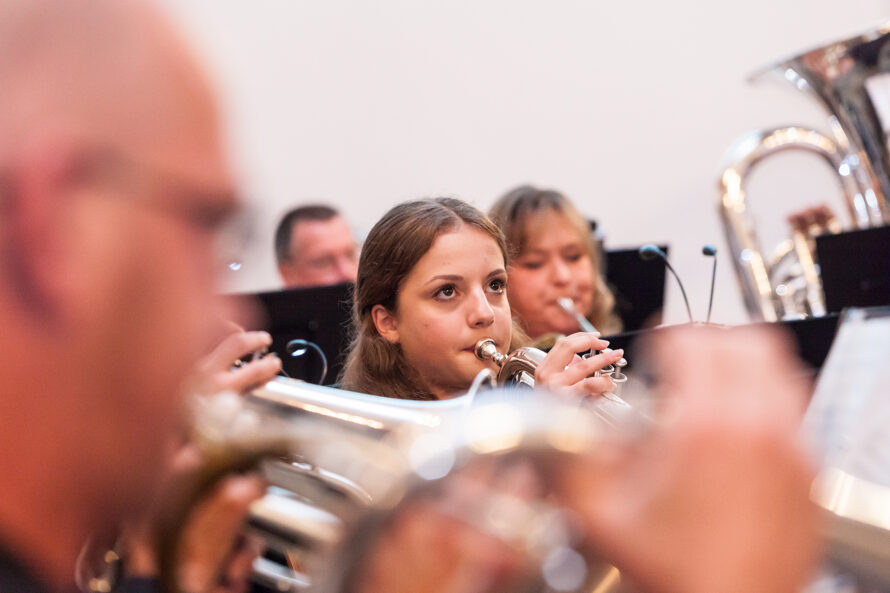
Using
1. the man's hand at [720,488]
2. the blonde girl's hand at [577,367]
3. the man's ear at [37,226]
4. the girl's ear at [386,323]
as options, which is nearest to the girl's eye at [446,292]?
the girl's ear at [386,323]

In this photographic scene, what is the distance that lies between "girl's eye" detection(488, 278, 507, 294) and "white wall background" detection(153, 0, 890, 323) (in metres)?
2.58

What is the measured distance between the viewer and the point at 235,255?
55 centimetres

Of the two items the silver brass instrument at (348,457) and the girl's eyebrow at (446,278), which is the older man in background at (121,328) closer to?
the silver brass instrument at (348,457)

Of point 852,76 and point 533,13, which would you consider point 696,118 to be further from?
point 852,76

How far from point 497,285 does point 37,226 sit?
143cm

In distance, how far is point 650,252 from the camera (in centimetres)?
266

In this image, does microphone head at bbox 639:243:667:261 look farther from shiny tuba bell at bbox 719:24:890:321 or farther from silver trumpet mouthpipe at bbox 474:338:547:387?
silver trumpet mouthpipe at bbox 474:338:547:387

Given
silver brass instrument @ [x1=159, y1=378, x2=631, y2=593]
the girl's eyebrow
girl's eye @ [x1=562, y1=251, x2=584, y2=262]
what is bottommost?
girl's eye @ [x1=562, y1=251, x2=584, y2=262]

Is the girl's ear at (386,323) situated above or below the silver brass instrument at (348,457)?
below

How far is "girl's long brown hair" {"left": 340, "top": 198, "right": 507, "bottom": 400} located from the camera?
1.86 m

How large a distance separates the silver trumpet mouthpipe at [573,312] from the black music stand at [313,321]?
1.90ft

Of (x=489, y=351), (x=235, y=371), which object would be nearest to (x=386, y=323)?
(x=489, y=351)

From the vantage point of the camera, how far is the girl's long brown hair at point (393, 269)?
1.86 m

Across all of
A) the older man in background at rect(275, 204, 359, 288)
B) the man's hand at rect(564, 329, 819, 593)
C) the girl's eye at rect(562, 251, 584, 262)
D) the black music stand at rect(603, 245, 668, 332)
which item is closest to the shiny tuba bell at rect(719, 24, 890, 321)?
the black music stand at rect(603, 245, 668, 332)
